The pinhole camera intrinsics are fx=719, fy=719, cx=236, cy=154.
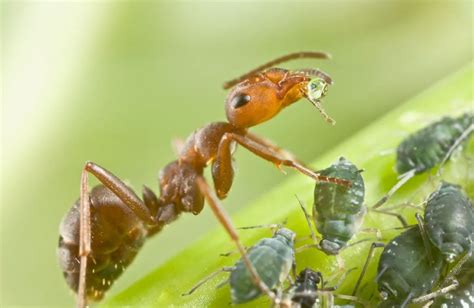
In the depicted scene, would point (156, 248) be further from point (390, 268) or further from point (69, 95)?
point (390, 268)

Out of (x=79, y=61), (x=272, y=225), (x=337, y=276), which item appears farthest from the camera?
(x=79, y=61)

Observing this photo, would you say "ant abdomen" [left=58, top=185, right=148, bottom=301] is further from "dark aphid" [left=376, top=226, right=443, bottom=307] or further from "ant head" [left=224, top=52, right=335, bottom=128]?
"dark aphid" [left=376, top=226, right=443, bottom=307]

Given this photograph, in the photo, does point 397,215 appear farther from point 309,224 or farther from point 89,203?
point 89,203

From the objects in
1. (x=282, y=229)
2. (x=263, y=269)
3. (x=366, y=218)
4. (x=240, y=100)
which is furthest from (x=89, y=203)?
(x=366, y=218)

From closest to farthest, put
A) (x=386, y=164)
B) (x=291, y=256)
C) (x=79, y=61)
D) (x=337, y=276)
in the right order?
1. (x=291, y=256)
2. (x=337, y=276)
3. (x=386, y=164)
4. (x=79, y=61)

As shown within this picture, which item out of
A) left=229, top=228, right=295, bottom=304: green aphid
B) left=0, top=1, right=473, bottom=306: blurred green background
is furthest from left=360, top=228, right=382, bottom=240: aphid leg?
left=0, top=1, right=473, bottom=306: blurred green background

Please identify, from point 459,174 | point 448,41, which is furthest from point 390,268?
point 448,41
